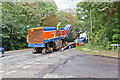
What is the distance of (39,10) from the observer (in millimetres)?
22125

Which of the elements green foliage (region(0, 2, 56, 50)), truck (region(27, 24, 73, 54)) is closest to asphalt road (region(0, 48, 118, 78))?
truck (region(27, 24, 73, 54))

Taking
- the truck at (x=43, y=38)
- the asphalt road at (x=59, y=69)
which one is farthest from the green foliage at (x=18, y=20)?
the asphalt road at (x=59, y=69)

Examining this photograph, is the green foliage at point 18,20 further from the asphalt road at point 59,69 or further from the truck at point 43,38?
the asphalt road at point 59,69

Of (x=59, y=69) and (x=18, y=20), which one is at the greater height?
(x=18, y=20)

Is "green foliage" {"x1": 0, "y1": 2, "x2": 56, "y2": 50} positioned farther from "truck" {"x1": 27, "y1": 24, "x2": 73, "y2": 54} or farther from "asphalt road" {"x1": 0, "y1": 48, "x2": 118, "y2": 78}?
"asphalt road" {"x1": 0, "y1": 48, "x2": 118, "y2": 78}

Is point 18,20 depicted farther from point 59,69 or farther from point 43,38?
point 59,69

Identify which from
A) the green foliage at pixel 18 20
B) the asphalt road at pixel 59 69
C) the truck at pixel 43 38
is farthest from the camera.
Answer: the green foliage at pixel 18 20

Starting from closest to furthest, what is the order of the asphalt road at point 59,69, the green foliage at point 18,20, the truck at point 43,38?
1. the asphalt road at point 59,69
2. the truck at point 43,38
3. the green foliage at point 18,20

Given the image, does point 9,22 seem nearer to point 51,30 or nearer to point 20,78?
point 51,30

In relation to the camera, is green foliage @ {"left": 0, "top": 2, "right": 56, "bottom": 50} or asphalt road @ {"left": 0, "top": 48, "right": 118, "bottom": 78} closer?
asphalt road @ {"left": 0, "top": 48, "right": 118, "bottom": 78}

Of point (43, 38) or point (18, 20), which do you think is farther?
point (18, 20)

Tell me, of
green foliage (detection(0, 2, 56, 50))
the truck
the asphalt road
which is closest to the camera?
the asphalt road

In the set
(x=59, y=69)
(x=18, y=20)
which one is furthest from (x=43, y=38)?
(x=18, y=20)

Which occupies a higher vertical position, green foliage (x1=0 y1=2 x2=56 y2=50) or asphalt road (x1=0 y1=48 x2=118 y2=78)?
green foliage (x1=0 y1=2 x2=56 y2=50)
